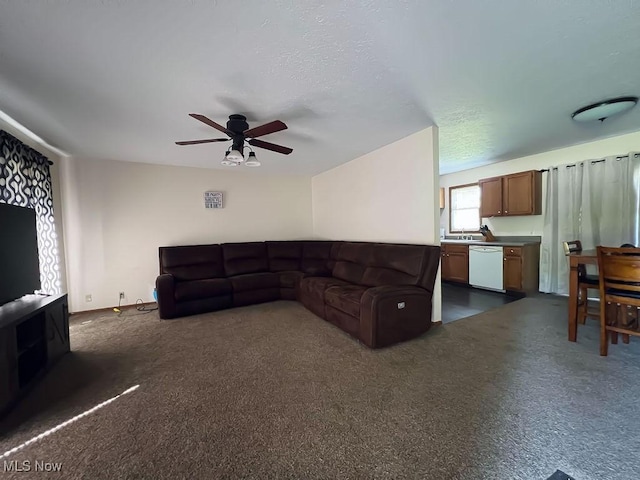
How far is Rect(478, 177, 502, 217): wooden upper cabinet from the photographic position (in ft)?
15.6

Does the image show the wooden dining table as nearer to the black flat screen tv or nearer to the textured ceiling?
the textured ceiling

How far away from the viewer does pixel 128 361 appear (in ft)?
7.55

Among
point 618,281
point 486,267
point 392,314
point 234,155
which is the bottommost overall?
point 392,314

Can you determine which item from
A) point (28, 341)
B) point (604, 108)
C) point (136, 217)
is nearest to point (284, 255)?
point (136, 217)

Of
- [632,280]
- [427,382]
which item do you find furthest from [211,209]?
[632,280]

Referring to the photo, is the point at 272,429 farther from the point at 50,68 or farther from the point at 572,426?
the point at 50,68

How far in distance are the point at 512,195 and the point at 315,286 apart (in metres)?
3.92

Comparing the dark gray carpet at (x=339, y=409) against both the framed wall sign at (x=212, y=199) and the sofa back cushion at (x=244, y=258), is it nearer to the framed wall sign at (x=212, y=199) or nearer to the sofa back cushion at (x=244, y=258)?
the sofa back cushion at (x=244, y=258)

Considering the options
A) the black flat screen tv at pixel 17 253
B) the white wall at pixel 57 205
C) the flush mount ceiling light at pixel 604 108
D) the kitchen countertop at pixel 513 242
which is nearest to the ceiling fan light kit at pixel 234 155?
the black flat screen tv at pixel 17 253

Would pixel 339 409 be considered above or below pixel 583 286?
below

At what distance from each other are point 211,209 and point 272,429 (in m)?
3.94

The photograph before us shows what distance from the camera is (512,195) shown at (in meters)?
4.58
